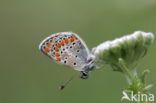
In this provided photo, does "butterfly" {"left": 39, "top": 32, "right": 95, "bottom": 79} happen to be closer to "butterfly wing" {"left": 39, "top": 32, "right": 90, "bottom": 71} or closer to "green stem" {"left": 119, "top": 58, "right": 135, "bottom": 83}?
"butterfly wing" {"left": 39, "top": 32, "right": 90, "bottom": 71}

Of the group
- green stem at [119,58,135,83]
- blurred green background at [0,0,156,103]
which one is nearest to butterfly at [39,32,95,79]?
green stem at [119,58,135,83]

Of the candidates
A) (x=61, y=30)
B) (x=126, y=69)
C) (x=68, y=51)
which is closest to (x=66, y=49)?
(x=68, y=51)

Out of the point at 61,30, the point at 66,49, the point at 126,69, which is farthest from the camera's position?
the point at 61,30

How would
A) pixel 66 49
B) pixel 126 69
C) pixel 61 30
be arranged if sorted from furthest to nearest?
pixel 61 30, pixel 66 49, pixel 126 69

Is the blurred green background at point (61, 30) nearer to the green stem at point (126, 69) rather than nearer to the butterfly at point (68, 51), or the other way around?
the butterfly at point (68, 51)

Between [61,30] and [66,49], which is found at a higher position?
[66,49]

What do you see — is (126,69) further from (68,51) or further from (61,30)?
(61,30)

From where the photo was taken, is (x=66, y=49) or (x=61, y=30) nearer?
(x=66, y=49)

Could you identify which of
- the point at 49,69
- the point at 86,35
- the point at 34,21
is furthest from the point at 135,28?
the point at 34,21
